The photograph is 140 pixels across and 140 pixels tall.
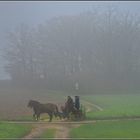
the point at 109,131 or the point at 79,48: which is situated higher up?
the point at 79,48

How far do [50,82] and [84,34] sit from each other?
66.7ft

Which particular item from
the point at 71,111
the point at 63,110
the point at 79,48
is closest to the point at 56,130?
the point at 71,111

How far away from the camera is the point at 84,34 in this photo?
110750 millimetres

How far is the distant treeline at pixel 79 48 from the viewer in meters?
103

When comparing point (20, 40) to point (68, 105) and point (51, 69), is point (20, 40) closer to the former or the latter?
point (51, 69)

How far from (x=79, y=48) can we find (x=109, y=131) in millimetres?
86427

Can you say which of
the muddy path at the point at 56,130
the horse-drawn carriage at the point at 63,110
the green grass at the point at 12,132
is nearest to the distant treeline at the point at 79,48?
the horse-drawn carriage at the point at 63,110

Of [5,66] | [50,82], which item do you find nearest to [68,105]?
[50,82]

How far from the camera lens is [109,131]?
82.8ft

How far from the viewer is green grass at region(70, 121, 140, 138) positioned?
76.4ft

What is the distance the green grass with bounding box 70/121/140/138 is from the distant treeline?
69742 millimetres

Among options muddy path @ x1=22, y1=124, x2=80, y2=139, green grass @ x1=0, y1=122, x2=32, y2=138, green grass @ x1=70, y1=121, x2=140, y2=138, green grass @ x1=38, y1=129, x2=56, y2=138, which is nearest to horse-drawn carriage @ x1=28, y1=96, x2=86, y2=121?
muddy path @ x1=22, y1=124, x2=80, y2=139

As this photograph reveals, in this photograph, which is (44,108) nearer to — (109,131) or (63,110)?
(63,110)

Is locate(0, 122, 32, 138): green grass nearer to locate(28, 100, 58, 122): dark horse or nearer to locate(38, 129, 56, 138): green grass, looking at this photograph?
locate(38, 129, 56, 138): green grass
